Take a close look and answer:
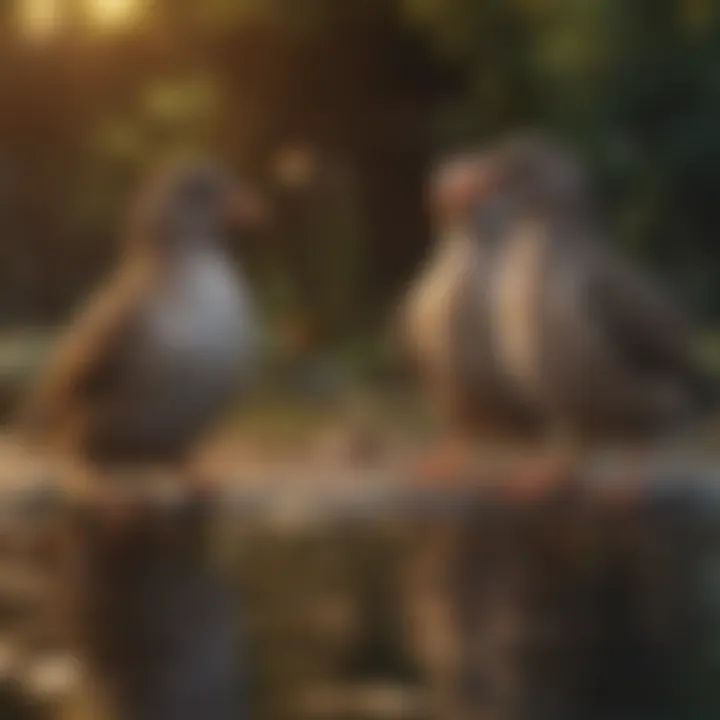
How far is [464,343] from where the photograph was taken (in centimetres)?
154

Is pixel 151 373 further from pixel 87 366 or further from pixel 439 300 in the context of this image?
pixel 439 300

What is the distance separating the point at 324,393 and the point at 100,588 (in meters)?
0.68

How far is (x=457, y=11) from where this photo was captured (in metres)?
1.88

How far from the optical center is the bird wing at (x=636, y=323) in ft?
4.88

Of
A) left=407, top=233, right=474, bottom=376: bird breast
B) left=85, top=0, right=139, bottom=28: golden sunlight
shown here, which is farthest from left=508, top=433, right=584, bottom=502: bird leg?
left=85, top=0, right=139, bottom=28: golden sunlight

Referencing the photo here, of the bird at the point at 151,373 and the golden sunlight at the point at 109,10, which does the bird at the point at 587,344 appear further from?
the golden sunlight at the point at 109,10

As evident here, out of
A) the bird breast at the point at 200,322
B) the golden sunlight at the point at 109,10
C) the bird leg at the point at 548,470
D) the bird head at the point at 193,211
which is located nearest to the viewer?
the bird leg at the point at 548,470

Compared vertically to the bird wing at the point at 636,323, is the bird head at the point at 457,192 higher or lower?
higher

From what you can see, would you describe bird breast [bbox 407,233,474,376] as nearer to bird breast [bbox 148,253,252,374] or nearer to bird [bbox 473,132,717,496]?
bird [bbox 473,132,717,496]

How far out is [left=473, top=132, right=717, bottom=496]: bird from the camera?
1.46 metres

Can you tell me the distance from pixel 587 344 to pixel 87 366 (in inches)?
16.0

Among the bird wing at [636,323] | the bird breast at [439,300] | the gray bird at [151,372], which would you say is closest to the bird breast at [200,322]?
the gray bird at [151,372]

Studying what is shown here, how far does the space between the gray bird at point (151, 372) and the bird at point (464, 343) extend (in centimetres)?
17

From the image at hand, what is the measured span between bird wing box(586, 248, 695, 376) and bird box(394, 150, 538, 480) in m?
0.10
